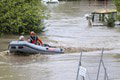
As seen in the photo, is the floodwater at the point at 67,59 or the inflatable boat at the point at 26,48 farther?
the inflatable boat at the point at 26,48

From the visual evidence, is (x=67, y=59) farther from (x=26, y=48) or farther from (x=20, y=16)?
(x=20, y=16)

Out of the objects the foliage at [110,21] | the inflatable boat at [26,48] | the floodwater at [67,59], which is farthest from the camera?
the foliage at [110,21]

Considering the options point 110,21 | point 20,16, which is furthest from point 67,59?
point 110,21

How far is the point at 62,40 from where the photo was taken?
32688 mm

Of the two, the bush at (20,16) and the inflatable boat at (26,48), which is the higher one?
the bush at (20,16)

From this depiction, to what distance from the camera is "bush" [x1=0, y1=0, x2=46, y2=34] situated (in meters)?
32.2

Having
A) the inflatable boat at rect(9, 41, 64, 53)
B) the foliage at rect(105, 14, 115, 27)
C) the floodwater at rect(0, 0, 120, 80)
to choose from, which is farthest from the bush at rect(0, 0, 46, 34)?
the foliage at rect(105, 14, 115, 27)

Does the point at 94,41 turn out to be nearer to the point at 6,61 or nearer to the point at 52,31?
the point at 52,31

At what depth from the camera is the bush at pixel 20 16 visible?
32250 mm

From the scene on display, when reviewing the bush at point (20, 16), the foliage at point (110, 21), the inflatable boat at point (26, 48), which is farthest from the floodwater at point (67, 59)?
the foliage at point (110, 21)

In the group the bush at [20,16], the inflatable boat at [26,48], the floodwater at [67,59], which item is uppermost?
the bush at [20,16]

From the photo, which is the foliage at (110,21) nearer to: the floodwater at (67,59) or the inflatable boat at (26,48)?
the floodwater at (67,59)

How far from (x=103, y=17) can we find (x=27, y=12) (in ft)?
51.3

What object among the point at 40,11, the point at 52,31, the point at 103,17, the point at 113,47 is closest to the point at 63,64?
the point at 113,47
